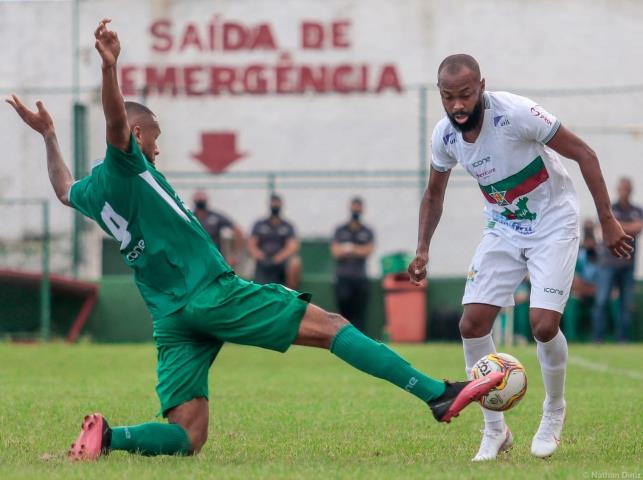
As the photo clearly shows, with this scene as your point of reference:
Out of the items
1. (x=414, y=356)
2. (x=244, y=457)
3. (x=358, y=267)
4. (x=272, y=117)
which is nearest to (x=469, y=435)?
(x=244, y=457)

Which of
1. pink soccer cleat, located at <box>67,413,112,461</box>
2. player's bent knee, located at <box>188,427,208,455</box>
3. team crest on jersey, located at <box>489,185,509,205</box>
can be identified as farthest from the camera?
team crest on jersey, located at <box>489,185,509,205</box>

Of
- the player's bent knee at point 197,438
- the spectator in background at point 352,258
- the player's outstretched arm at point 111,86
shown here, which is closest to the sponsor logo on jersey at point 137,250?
the player's outstretched arm at point 111,86

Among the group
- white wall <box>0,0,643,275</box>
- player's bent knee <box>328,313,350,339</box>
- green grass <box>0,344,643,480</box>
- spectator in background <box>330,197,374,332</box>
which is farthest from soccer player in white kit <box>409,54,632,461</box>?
white wall <box>0,0,643,275</box>

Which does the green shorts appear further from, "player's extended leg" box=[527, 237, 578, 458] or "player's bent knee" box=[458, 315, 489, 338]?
"player's extended leg" box=[527, 237, 578, 458]

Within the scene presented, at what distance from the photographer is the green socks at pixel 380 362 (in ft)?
21.1

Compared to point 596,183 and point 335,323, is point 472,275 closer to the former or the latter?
point 596,183

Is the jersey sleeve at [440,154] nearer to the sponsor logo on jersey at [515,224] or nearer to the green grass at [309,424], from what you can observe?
the sponsor logo on jersey at [515,224]

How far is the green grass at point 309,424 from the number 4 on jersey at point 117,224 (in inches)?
42.6

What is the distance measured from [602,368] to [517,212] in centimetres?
798

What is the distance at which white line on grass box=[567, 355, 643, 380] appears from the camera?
548 inches

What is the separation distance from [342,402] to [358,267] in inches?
389

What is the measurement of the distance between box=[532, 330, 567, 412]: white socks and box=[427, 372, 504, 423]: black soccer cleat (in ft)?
3.40

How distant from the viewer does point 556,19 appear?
29.7 m

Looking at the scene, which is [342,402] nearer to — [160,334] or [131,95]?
[160,334]
